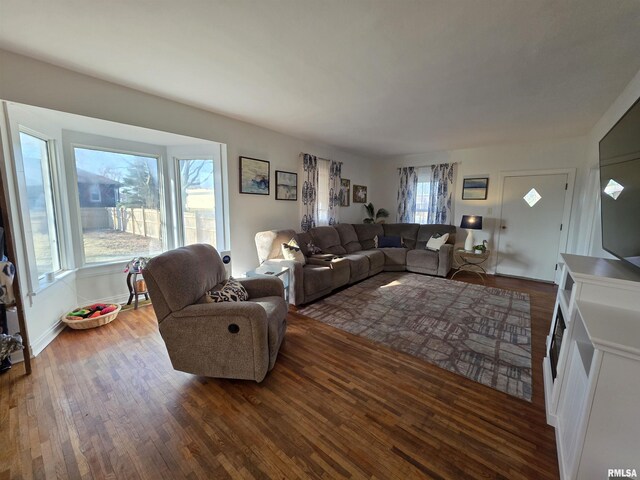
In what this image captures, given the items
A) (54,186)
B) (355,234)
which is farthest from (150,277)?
(355,234)

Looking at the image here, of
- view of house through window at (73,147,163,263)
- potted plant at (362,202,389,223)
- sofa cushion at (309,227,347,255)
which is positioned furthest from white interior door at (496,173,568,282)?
view of house through window at (73,147,163,263)

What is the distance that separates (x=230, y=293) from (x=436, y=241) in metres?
4.10

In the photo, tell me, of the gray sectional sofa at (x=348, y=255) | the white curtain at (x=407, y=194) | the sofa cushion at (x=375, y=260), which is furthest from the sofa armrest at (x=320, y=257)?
the white curtain at (x=407, y=194)

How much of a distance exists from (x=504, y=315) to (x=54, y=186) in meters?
5.26

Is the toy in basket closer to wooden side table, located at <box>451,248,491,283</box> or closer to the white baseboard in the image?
the white baseboard

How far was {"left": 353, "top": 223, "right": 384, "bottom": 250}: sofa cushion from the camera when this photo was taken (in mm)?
5480

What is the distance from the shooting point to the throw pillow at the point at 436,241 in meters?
4.89

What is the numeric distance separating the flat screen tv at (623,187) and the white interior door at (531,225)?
322 cm

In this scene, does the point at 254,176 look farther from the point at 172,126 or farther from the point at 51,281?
the point at 51,281

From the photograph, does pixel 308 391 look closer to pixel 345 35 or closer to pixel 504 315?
pixel 345 35

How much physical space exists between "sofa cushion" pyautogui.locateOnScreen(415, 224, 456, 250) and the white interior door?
83cm

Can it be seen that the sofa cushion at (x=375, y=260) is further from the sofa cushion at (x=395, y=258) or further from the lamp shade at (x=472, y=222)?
the lamp shade at (x=472, y=222)

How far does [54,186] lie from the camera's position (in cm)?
282

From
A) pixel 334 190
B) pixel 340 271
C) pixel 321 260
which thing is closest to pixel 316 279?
pixel 321 260
